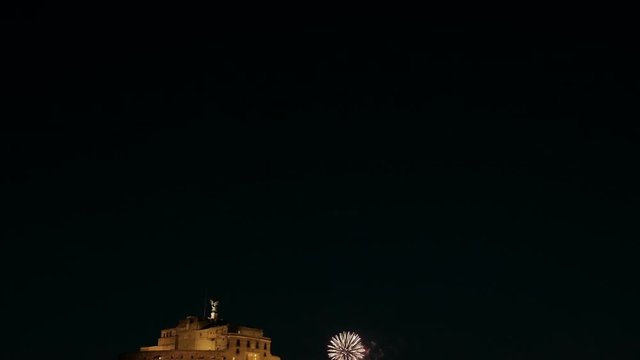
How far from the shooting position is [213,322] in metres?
109

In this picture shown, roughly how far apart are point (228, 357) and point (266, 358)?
6.85m

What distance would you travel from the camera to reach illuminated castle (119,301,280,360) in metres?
104

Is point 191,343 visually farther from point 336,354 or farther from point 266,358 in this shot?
point 336,354

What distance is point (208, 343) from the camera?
105 m

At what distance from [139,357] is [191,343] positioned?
22.1ft

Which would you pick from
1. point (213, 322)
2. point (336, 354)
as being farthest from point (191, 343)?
point (336, 354)

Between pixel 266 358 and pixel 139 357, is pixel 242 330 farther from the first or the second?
pixel 139 357

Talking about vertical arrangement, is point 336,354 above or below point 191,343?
below

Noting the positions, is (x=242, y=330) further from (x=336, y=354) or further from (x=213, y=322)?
(x=336, y=354)

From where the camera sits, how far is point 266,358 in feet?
357

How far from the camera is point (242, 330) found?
107 m

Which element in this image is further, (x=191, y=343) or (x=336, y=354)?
(x=191, y=343)

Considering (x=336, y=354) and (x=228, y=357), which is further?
(x=228, y=357)

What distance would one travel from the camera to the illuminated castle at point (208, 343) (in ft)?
341
